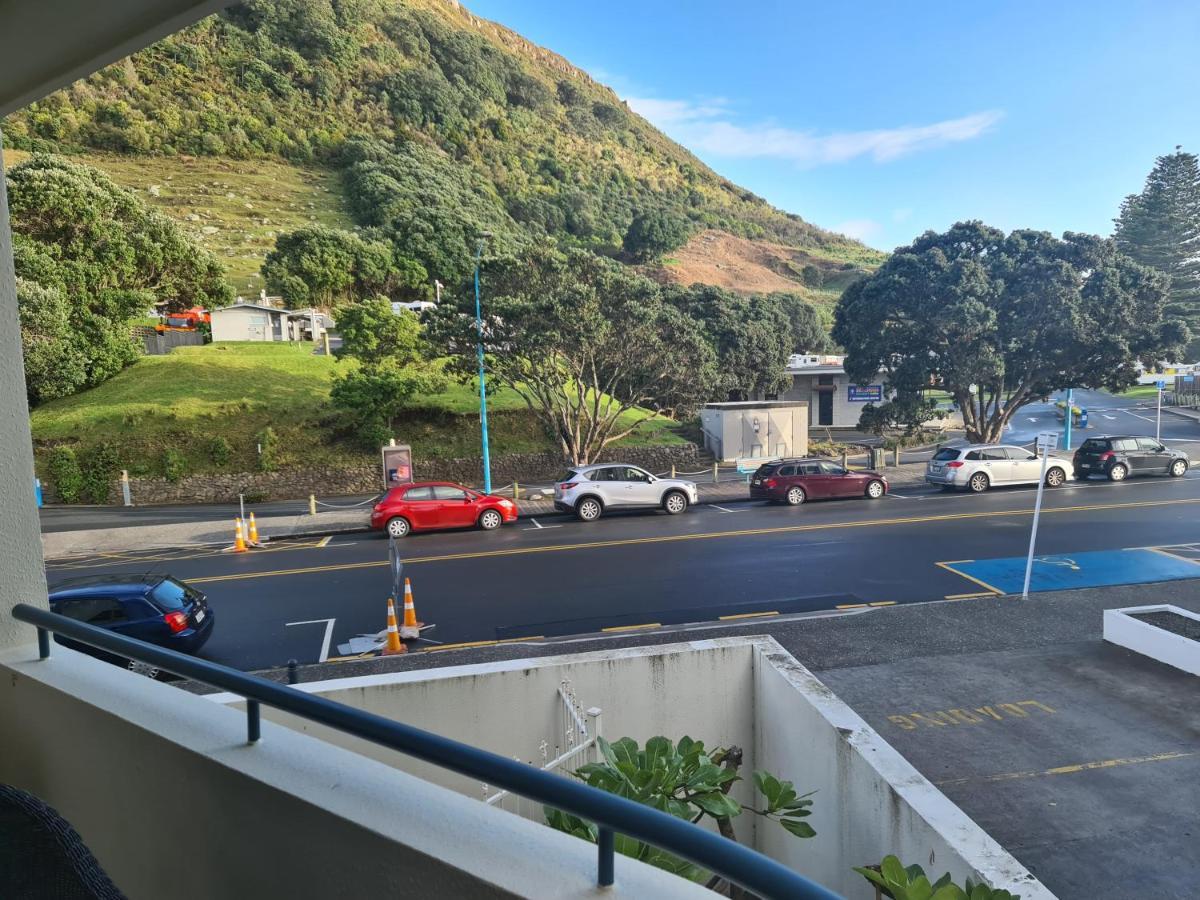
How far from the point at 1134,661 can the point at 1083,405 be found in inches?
2252

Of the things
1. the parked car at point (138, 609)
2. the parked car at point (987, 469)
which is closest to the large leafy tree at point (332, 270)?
the parked car at point (987, 469)

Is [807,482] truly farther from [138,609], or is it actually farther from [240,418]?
[240,418]

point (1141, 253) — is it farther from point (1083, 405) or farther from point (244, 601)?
point (244, 601)

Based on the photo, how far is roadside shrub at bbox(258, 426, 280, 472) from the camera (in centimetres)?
2644

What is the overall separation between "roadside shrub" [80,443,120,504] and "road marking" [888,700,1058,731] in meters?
26.9

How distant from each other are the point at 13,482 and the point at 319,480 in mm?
24283

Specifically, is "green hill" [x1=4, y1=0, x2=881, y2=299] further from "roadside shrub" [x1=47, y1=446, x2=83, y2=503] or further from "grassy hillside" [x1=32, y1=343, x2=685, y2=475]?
"roadside shrub" [x1=47, y1=446, x2=83, y2=503]

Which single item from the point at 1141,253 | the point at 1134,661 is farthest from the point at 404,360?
the point at 1141,253

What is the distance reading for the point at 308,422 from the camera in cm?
2908

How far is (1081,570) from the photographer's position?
44.7 ft

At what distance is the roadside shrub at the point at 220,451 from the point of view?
26.5 metres

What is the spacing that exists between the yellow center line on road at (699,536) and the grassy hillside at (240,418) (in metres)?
12.5

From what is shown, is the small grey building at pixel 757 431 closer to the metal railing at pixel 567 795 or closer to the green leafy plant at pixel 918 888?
the green leafy plant at pixel 918 888

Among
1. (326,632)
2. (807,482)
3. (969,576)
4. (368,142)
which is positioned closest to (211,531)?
(326,632)
